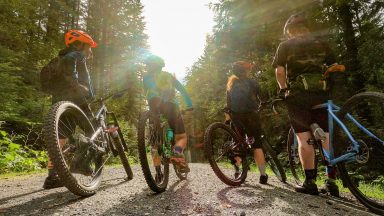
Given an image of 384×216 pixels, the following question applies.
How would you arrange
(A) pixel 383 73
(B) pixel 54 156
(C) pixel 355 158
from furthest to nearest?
(A) pixel 383 73 → (C) pixel 355 158 → (B) pixel 54 156

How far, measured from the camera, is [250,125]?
553cm

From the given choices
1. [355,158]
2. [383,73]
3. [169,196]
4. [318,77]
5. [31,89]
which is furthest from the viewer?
[31,89]

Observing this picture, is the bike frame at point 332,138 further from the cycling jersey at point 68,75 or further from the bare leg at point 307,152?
the cycling jersey at point 68,75

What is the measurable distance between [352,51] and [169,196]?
1111cm

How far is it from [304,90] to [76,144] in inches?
120

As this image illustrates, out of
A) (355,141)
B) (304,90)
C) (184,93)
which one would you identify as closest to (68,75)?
(184,93)

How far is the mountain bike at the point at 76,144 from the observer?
10.4ft

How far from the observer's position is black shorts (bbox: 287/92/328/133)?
412 cm

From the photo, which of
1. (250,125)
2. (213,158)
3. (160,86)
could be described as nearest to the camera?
(160,86)

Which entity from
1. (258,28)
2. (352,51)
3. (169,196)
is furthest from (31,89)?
(352,51)

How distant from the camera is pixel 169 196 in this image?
387cm

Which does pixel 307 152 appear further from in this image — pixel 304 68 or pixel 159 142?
pixel 159 142

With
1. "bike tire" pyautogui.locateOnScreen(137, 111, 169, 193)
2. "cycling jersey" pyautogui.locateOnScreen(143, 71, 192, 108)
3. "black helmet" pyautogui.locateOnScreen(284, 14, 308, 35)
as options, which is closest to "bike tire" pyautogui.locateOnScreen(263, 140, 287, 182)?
"cycling jersey" pyautogui.locateOnScreen(143, 71, 192, 108)

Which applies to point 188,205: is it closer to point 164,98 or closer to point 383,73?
point 164,98
